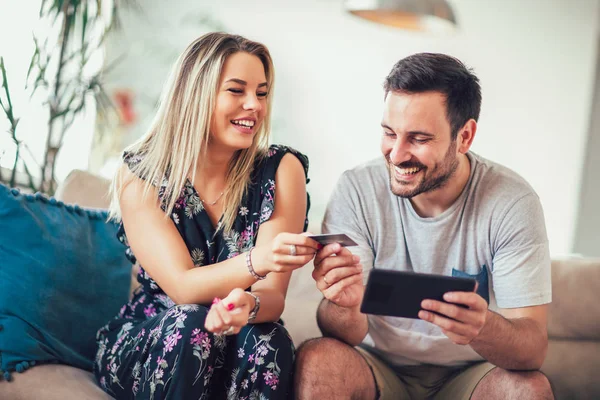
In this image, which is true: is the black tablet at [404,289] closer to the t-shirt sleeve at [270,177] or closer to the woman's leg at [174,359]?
the woman's leg at [174,359]

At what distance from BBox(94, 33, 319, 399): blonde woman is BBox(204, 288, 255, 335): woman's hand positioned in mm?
84

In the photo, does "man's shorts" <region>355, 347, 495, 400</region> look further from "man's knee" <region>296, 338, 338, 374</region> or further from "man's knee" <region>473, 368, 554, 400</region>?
"man's knee" <region>296, 338, 338, 374</region>

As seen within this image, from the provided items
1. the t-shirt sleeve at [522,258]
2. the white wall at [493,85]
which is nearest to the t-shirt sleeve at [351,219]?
the t-shirt sleeve at [522,258]

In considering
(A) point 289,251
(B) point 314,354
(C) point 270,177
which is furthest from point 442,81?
(B) point 314,354

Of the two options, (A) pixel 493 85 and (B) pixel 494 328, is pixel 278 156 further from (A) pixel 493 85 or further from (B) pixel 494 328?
(A) pixel 493 85

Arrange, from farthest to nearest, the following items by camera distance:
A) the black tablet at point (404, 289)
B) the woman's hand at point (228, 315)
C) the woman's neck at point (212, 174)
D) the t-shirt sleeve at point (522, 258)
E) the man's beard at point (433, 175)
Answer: the woman's neck at point (212, 174)
the man's beard at point (433, 175)
the t-shirt sleeve at point (522, 258)
the woman's hand at point (228, 315)
the black tablet at point (404, 289)

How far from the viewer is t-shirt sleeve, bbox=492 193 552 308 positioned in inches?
67.5

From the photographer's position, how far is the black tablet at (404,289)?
1.34m

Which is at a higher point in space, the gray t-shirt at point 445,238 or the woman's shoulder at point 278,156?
the woman's shoulder at point 278,156

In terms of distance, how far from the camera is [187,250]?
71.4 inches

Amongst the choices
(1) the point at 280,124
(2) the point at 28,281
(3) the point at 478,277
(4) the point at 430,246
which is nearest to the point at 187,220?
(2) the point at 28,281

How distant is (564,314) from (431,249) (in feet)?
2.24

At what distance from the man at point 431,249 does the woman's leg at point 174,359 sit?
0.24 metres

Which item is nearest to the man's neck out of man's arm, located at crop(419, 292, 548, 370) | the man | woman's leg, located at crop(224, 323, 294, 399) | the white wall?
the man
